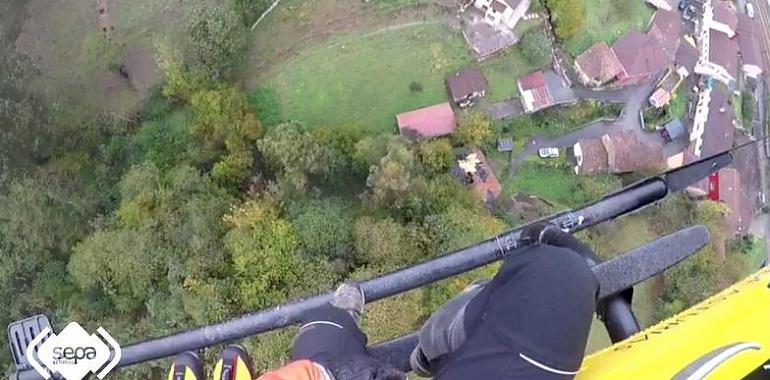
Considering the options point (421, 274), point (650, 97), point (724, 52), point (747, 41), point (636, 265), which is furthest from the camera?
point (747, 41)

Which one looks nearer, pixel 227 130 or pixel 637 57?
pixel 227 130

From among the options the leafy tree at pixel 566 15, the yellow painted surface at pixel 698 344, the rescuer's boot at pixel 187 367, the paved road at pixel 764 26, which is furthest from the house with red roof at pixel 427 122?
the yellow painted surface at pixel 698 344

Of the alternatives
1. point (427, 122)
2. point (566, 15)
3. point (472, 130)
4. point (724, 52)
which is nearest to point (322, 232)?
point (427, 122)

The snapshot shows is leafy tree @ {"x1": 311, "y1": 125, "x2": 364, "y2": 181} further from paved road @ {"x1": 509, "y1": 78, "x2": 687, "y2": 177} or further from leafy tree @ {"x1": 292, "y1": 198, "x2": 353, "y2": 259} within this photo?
paved road @ {"x1": 509, "y1": 78, "x2": 687, "y2": 177}

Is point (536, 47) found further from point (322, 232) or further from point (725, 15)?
point (322, 232)

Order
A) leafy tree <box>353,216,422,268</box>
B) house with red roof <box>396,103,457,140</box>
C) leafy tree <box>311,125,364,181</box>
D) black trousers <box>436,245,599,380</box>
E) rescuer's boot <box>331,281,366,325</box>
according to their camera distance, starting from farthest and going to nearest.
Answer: house with red roof <box>396,103,457,140</box> < leafy tree <box>311,125,364,181</box> < leafy tree <box>353,216,422,268</box> < rescuer's boot <box>331,281,366,325</box> < black trousers <box>436,245,599,380</box>

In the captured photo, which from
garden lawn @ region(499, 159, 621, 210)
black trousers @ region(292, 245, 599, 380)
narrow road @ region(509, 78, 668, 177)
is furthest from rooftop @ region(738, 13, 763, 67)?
black trousers @ region(292, 245, 599, 380)

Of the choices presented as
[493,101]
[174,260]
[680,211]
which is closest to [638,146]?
[680,211]
